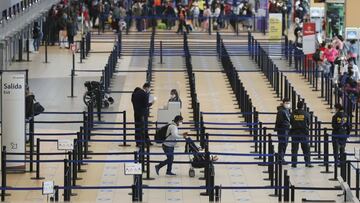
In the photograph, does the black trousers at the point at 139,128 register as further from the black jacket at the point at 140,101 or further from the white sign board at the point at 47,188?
the white sign board at the point at 47,188

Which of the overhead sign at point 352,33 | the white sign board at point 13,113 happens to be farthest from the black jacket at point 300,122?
the overhead sign at point 352,33

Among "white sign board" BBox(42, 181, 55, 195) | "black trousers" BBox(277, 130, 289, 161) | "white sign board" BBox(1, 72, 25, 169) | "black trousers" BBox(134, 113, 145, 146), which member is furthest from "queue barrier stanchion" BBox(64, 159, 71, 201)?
"black trousers" BBox(277, 130, 289, 161)

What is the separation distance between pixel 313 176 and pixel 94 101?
1107cm

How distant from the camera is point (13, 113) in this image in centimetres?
3083

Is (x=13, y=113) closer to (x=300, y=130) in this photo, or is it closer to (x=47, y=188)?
(x=47, y=188)

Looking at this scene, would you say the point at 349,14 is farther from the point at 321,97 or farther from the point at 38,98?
the point at 38,98

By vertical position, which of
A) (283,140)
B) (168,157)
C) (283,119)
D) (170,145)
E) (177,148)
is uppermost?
(283,119)

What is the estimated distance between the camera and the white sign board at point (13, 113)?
30.8 m

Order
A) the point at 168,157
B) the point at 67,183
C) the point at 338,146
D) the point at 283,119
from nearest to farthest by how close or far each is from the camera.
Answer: the point at 67,183, the point at 168,157, the point at 338,146, the point at 283,119

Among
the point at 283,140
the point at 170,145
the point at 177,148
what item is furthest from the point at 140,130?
the point at 170,145

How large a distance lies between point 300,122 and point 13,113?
606 centimetres

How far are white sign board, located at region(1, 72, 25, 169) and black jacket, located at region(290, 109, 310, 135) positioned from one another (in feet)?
18.9

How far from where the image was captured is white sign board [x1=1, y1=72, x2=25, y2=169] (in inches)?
1213

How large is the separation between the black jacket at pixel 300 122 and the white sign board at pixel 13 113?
18.9 feet
